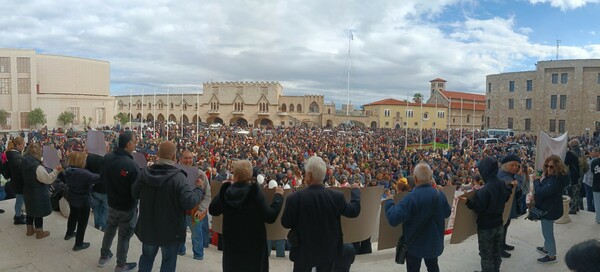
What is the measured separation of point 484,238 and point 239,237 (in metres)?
2.58

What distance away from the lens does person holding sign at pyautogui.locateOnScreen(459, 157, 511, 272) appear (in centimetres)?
366

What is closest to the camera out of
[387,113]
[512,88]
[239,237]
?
[239,237]

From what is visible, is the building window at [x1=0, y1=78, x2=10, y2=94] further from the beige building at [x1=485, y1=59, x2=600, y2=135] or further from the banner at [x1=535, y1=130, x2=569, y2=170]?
the beige building at [x1=485, y1=59, x2=600, y2=135]

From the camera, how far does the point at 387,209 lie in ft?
10.7

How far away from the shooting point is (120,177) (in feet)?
12.1

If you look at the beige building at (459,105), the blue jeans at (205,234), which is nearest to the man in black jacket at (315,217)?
the blue jeans at (205,234)

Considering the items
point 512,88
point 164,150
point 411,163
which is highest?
point 512,88

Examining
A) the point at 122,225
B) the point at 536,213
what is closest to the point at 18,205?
the point at 122,225

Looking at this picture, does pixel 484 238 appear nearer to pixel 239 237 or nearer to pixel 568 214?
pixel 239 237

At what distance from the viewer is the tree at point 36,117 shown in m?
47.7

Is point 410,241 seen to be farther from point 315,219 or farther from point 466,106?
point 466,106

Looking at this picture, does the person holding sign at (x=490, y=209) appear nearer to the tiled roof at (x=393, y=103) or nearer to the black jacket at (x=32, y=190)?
the black jacket at (x=32, y=190)

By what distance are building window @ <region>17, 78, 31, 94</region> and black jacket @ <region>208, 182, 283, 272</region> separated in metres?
59.5

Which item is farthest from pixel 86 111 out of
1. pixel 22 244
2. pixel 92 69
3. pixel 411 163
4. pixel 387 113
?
pixel 22 244
